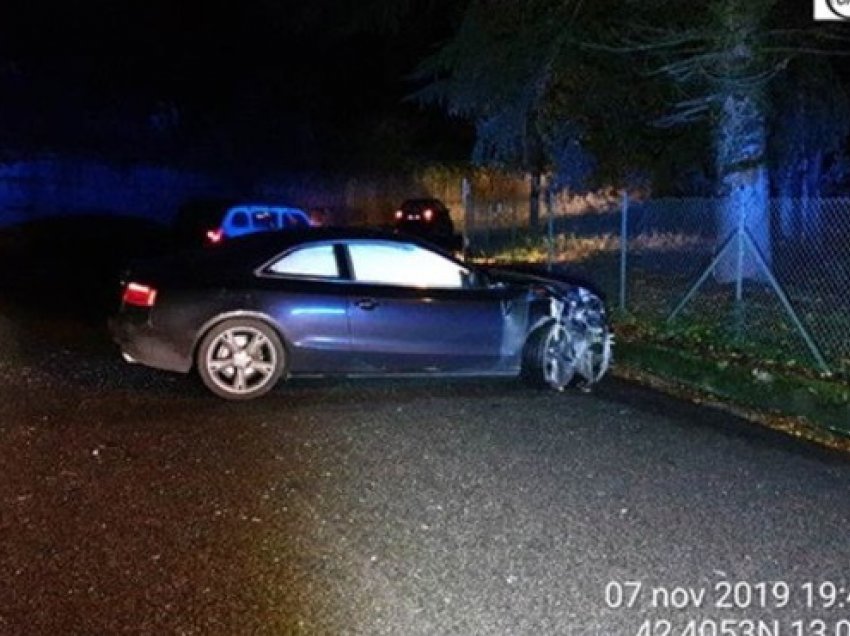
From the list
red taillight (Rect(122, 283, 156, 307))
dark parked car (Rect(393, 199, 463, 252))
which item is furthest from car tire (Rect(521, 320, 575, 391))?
dark parked car (Rect(393, 199, 463, 252))

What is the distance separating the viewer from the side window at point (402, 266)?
908cm

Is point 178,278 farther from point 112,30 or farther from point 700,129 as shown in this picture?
point 112,30

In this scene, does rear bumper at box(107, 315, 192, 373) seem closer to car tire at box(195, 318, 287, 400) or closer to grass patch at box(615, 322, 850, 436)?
car tire at box(195, 318, 287, 400)

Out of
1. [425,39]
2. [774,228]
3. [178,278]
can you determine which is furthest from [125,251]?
[178,278]

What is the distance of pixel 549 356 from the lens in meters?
9.22

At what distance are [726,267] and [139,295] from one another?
8721 millimetres

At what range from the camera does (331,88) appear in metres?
40.3

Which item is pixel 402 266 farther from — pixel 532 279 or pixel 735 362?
pixel 735 362

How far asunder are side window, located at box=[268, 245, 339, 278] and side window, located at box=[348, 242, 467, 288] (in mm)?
178

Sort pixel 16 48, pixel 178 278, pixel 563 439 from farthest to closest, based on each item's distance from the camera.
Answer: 1. pixel 16 48
2. pixel 178 278
3. pixel 563 439

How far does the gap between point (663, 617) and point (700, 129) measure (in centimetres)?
1545

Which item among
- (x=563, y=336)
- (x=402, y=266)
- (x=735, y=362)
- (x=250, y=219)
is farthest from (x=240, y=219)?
(x=735, y=362)

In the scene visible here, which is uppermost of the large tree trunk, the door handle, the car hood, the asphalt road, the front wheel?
the large tree trunk

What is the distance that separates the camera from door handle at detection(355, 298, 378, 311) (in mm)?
8898
